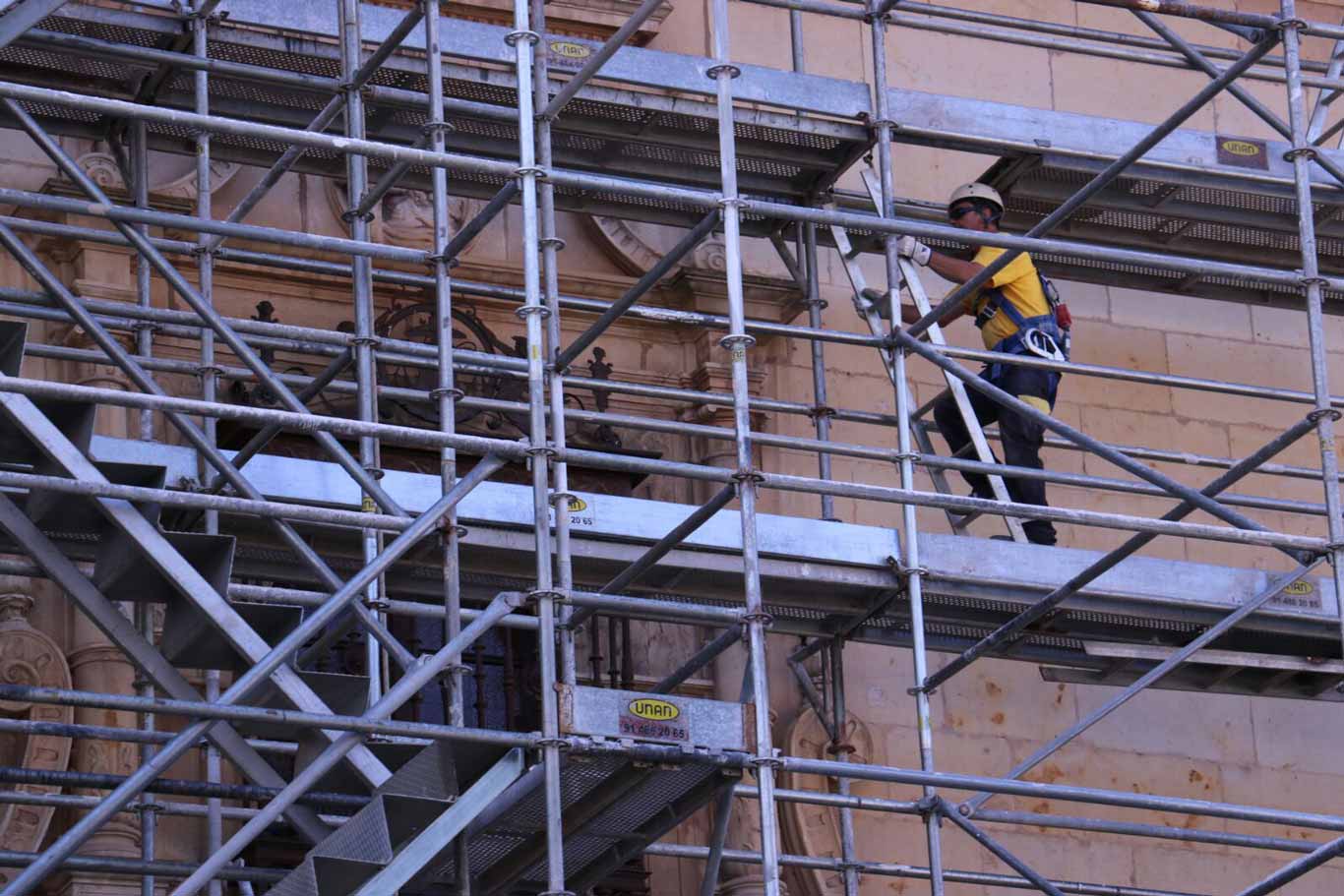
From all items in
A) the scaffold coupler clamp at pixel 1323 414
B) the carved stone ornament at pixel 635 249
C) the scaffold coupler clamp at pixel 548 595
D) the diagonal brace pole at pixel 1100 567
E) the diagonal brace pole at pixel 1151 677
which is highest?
the carved stone ornament at pixel 635 249

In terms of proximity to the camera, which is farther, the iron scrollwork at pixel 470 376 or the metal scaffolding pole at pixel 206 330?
the iron scrollwork at pixel 470 376

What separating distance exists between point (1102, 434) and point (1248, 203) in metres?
1.78

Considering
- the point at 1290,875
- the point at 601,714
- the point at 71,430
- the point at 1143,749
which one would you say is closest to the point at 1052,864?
the point at 1143,749

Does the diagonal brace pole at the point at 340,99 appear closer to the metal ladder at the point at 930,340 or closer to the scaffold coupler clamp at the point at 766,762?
the metal ladder at the point at 930,340

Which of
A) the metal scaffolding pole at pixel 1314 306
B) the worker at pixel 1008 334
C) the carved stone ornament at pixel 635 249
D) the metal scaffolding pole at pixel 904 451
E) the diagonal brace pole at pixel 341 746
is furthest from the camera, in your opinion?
the carved stone ornament at pixel 635 249

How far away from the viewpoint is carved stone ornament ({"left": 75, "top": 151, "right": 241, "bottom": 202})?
1298cm

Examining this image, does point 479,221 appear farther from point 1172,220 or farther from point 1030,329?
point 1172,220

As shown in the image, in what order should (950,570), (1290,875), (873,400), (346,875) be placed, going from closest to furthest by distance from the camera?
(346,875)
(1290,875)
(950,570)
(873,400)

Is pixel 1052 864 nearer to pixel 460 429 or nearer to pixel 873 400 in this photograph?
pixel 873 400

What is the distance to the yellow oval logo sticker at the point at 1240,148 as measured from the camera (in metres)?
13.1

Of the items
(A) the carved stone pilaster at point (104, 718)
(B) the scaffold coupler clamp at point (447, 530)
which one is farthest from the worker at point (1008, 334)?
(A) the carved stone pilaster at point (104, 718)

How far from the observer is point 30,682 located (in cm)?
1205

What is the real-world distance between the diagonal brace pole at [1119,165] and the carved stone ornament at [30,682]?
3.82m

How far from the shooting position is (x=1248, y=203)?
13516mm
